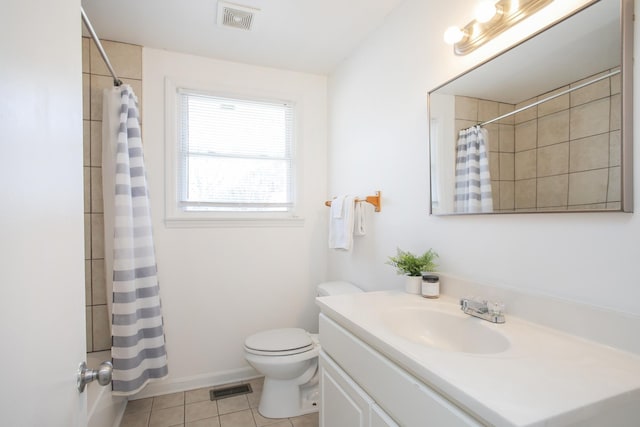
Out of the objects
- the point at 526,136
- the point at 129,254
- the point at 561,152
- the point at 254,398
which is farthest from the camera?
the point at 254,398

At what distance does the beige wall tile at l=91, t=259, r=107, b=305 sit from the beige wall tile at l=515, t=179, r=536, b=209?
228cm

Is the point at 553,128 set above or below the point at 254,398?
above

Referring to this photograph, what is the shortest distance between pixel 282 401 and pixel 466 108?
1.84 metres

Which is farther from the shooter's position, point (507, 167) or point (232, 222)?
point (232, 222)

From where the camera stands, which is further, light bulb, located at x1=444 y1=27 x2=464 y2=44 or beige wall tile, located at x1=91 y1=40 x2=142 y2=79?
beige wall tile, located at x1=91 y1=40 x2=142 y2=79

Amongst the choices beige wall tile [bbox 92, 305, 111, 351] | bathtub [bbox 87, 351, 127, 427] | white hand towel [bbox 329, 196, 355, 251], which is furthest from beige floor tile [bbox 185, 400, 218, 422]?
white hand towel [bbox 329, 196, 355, 251]

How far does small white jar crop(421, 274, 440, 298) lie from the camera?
137 centimetres

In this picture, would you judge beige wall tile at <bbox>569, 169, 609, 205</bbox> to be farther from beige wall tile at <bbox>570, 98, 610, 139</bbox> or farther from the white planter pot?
the white planter pot

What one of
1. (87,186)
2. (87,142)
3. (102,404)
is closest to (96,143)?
(87,142)

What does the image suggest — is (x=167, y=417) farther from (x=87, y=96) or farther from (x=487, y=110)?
(x=487, y=110)

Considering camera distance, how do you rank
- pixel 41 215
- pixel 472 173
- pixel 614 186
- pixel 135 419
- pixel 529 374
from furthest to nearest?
pixel 135 419 < pixel 472 173 < pixel 614 186 < pixel 529 374 < pixel 41 215

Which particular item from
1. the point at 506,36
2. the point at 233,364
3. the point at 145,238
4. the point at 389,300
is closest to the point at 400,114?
the point at 506,36

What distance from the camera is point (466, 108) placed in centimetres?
132

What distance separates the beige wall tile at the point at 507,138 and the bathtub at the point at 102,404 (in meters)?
1.96
